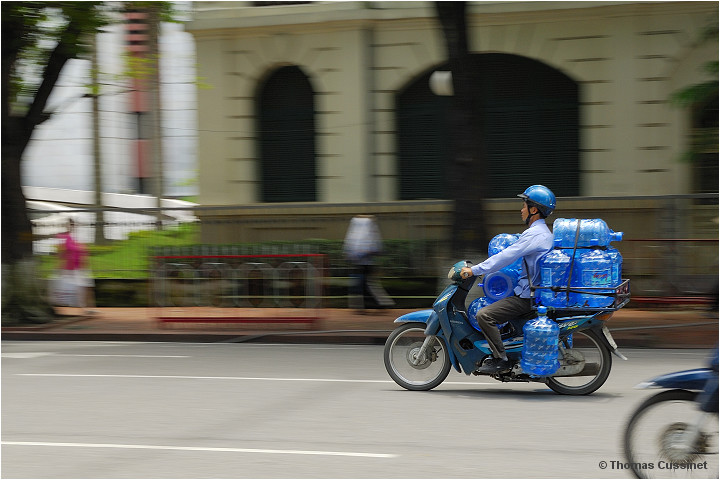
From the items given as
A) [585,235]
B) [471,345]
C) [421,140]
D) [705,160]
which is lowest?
[471,345]

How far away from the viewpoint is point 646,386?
4.67 metres

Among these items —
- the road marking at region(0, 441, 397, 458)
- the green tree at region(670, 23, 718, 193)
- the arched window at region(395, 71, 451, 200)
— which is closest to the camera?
the road marking at region(0, 441, 397, 458)

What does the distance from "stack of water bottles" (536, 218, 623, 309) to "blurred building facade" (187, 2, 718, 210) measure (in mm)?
9942

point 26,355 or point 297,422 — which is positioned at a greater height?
point 297,422

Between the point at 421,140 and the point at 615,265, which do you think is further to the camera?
the point at 421,140

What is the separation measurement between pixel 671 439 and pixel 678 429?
0.06 meters

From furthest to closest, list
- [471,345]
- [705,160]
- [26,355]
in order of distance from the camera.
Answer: [705,160], [26,355], [471,345]

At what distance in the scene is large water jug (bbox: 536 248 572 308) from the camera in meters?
7.82

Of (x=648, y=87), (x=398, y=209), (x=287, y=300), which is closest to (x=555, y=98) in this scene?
(x=648, y=87)

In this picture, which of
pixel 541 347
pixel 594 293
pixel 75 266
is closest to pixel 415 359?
pixel 541 347

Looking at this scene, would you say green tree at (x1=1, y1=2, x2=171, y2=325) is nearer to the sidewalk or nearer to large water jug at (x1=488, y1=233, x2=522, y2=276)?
the sidewalk

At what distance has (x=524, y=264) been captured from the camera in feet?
26.2

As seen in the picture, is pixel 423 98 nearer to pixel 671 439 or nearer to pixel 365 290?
pixel 365 290

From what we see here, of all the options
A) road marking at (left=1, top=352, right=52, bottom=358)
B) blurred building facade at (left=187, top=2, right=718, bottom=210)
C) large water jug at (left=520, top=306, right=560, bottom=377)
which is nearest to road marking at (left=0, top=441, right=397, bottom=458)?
large water jug at (left=520, top=306, right=560, bottom=377)
